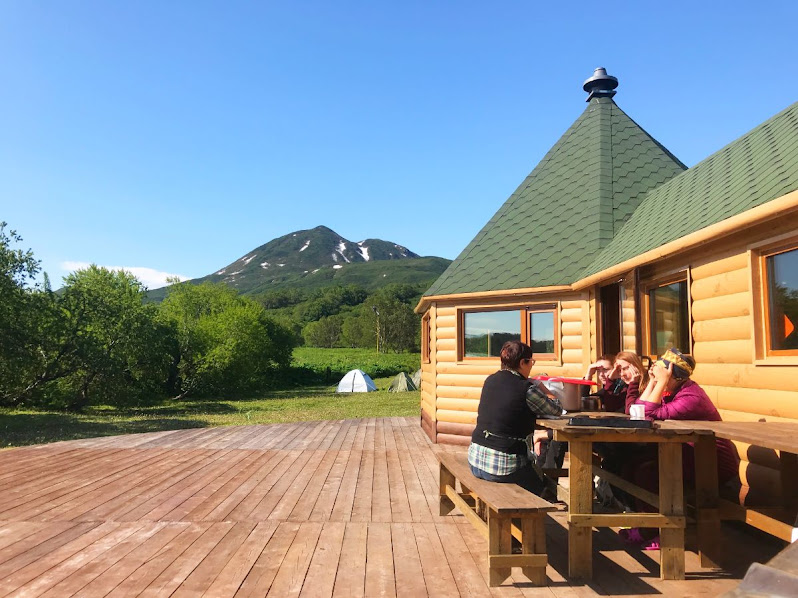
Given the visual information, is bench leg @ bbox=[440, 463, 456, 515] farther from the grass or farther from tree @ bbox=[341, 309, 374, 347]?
tree @ bbox=[341, 309, 374, 347]

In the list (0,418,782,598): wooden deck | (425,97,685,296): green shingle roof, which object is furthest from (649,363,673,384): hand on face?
(425,97,685,296): green shingle roof

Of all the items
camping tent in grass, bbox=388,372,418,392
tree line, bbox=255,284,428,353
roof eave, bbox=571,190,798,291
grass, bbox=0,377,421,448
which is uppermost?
tree line, bbox=255,284,428,353

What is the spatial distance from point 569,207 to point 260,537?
7.67 meters

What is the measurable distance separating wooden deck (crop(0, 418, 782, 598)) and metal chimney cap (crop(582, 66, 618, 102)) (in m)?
7.77

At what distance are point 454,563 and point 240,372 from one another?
2923 cm

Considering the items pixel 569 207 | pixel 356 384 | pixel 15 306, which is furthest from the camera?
pixel 356 384

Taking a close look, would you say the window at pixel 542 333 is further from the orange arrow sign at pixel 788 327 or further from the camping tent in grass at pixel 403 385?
the camping tent in grass at pixel 403 385

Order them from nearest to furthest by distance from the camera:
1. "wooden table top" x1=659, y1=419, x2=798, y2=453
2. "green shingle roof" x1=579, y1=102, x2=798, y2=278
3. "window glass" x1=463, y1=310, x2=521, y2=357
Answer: "wooden table top" x1=659, y1=419, x2=798, y2=453 < "green shingle roof" x1=579, y1=102, x2=798, y2=278 < "window glass" x1=463, y1=310, x2=521, y2=357

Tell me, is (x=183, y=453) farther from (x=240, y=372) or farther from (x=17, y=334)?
(x=240, y=372)

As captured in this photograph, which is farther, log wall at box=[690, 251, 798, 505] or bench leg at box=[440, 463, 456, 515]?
bench leg at box=[440, 463, 456, 515]

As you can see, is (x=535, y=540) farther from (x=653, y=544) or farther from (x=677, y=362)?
(x=677, y=362)

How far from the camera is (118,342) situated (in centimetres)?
2130

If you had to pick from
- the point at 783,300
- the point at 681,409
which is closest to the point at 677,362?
the point at 681,409

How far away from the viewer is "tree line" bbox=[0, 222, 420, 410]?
1596 cm
